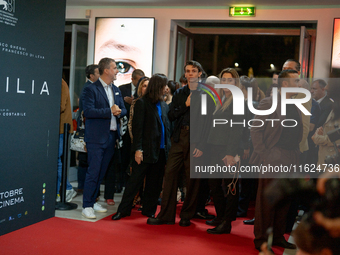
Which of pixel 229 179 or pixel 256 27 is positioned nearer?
pixel 229 179

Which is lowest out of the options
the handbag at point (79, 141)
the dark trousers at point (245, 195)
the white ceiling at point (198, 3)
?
the dark trousers at point (245, 195)

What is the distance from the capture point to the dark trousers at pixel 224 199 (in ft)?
11.4

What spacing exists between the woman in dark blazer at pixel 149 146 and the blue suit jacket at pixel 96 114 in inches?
12.0

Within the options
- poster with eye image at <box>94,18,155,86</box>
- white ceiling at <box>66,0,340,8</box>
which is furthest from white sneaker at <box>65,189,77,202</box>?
white ceiling at <box>66,0,340,8</box>

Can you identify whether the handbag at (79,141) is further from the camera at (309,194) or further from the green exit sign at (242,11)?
the camera at (309,194)

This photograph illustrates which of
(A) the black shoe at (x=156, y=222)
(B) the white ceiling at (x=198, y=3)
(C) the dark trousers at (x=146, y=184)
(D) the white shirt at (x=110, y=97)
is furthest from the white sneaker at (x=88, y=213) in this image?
(B) the white ceiling at (x=198, y=3)

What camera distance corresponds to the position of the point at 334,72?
5.84 m

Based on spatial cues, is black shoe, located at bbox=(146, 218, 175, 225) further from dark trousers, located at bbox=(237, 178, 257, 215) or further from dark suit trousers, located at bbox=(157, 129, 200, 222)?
dark trousers, located at bbox=(237, 178, 257, 215)

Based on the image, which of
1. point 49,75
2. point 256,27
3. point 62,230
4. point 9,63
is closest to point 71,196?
point 62,230

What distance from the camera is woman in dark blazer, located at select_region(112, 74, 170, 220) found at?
12.0 feet

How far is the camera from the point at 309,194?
0.56 meters

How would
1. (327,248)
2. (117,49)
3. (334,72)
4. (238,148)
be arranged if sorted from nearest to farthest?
(327,248) → (238,148) → (334,72) → (117,49)

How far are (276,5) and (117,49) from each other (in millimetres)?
2825

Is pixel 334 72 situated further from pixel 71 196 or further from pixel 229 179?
pixel 71 196
